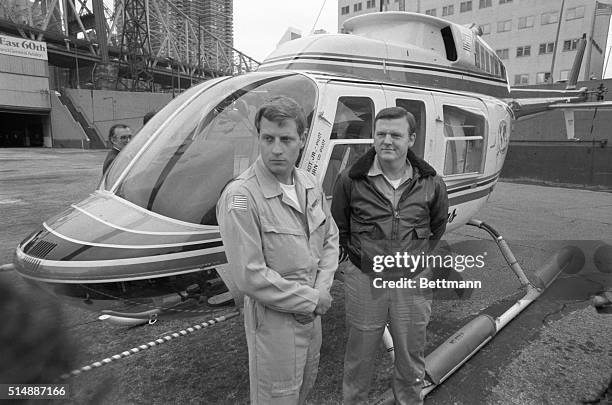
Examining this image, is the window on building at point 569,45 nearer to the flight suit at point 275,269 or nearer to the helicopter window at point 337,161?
the helicopter window at point 337,161

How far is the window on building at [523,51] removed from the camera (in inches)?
1543

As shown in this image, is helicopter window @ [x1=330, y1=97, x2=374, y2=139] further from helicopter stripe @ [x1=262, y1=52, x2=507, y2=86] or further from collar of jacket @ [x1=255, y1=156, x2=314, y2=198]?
collar of jacket @ [x1=255, y1=156, x2=314, y2=198]

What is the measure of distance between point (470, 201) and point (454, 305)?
3.62 ft

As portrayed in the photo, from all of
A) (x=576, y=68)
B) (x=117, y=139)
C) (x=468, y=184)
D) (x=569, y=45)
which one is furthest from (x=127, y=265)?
(x=569, y=45)

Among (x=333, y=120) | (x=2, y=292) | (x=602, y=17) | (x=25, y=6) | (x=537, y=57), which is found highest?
(x=25, y=6)

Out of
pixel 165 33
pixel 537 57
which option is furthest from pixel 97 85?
pixel 537 57

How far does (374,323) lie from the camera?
86.1 inches

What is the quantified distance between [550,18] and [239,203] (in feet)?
152

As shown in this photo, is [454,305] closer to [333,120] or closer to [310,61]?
[333,120]

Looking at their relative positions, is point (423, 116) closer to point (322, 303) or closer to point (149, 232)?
point (322, 303)

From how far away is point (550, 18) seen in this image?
37500 mm

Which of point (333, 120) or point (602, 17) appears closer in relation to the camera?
point (333, 120)

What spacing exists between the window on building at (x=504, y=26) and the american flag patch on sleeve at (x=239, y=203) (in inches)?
1875

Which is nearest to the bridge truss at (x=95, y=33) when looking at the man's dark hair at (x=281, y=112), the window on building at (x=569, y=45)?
the window on building at (x=569, y=45)
